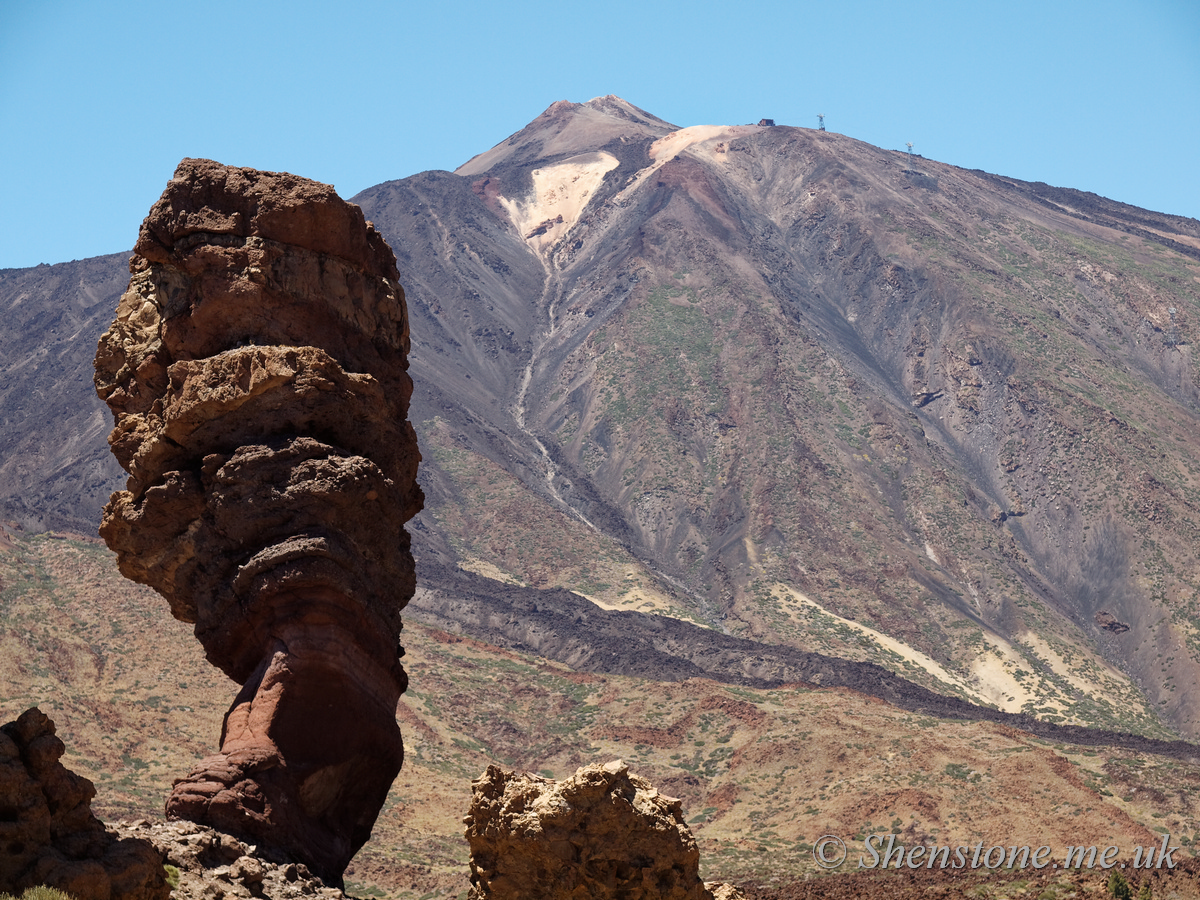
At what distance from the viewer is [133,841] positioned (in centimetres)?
1220

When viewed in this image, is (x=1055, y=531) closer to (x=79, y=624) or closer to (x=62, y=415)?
(x=79, y=624)

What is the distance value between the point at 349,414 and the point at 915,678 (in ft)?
194

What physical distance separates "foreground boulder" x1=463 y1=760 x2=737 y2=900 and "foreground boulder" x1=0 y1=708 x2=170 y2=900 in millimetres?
3747

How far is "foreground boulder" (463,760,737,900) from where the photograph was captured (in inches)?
557

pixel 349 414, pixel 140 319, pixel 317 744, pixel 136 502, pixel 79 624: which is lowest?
pixel 79 624

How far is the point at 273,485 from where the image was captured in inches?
648

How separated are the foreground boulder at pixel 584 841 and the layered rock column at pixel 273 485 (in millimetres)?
2581

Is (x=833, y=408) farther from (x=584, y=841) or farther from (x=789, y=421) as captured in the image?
(x=584, y=841)

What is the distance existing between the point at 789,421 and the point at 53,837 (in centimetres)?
9009

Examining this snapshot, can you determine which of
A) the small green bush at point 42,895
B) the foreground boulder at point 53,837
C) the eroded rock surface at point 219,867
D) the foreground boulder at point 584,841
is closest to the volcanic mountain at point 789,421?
the foreground boulder at point 584,841

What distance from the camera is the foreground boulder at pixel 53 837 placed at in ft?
37.0

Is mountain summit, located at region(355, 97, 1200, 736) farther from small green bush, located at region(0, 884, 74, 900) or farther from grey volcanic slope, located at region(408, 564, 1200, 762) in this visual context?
small green bush, located at region(0, 884, 74, 900)

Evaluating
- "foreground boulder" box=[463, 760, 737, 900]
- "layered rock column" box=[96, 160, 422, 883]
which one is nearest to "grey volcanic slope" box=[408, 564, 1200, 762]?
"layered rock column" box=[96, 160, 422, 883]

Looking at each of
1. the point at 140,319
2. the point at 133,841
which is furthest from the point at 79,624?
the point at 133,841
